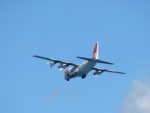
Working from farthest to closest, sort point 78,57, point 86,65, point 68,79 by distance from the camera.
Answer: point 68,79
point 86,65
point 78,57

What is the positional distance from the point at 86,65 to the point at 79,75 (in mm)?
5913

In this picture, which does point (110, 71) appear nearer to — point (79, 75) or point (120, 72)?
point (120, 72)

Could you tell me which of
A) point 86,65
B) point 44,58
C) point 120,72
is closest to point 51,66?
point 44,58

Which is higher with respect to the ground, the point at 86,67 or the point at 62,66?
the point at 62,66

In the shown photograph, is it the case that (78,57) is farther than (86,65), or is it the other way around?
(86,65)

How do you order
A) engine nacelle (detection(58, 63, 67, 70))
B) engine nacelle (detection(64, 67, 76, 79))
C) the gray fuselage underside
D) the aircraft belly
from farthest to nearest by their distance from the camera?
engine nacelle (detection(64, 67, 76, 79)) < engine nacelle (detection(58, 63, 67, 70)) < the aircraft belly < the gray fuselage underside

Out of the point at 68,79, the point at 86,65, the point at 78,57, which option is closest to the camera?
the point at 78,57

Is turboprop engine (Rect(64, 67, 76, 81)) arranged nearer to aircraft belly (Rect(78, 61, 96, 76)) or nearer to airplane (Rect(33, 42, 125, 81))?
airplane (Rect(33, 42, 125, 81))

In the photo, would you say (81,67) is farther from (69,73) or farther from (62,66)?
(69,73)

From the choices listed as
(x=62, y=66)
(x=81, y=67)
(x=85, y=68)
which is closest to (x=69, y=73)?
(x=62, y=66)

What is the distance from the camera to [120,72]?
11925 cm

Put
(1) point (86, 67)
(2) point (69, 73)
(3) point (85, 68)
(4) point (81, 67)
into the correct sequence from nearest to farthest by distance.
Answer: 1. (1) point (86, 67)
2. (3) point (85, 68)
3. (4) point (81, 67)
4. (2) point (69, 73)

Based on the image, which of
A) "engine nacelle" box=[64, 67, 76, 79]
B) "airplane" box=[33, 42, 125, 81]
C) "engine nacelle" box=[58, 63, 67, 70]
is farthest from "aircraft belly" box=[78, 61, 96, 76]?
"engine nacelle" box=[58, 63, 67, 70]

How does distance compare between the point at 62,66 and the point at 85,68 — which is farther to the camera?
the point at 62,66
